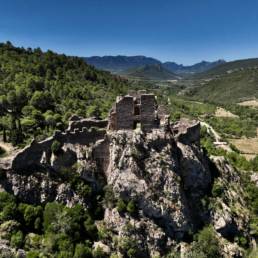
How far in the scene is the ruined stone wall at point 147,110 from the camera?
2132 inches

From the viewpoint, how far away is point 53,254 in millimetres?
45125

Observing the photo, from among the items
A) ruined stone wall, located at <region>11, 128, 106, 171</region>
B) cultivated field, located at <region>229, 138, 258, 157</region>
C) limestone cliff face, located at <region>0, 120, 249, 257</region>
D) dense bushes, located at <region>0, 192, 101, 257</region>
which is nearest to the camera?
dense bushes, located at <region>0, 192, 101, 257</region>

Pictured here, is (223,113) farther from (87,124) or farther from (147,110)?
(87,124)

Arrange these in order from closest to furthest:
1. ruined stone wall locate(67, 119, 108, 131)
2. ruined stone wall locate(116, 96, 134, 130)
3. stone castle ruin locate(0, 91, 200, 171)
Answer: stone castle ruin locate(0, 91, 200, 171), ruined stone wall locate(116, 96, 134, 130), ruined stone wall locate(67, 119, 108, 131)

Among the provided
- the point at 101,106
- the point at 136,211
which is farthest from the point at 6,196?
the point at 101,106

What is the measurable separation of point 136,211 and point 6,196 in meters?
18.1

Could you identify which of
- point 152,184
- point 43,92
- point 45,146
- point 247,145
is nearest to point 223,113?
point 247,145

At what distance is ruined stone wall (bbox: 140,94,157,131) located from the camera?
5416cm

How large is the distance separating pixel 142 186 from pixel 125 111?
11393mm

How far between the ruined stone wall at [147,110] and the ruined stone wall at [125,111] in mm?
1678

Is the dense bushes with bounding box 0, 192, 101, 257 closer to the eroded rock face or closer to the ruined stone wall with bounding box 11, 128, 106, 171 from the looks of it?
the eroded rock face

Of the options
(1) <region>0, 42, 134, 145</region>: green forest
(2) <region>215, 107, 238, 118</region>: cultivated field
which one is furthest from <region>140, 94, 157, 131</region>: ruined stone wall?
(2) <region>215, 107, 238, 118</region>: cultivated field

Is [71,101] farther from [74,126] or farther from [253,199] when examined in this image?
[253,199]

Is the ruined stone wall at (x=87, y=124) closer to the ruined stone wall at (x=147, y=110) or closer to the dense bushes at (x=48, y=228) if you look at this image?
the ruined stone wall at (x=147, y=110)
